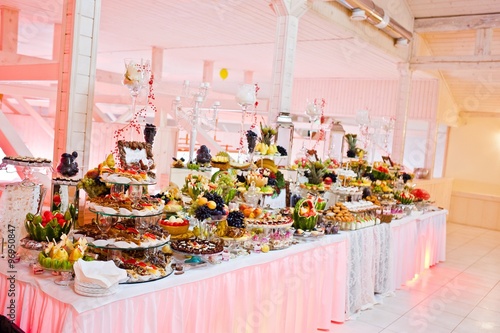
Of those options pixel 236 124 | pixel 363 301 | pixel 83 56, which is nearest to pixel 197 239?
pixel 83 56

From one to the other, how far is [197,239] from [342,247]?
153 cm

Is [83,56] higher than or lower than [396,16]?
lower

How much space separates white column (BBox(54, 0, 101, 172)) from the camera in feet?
10.3

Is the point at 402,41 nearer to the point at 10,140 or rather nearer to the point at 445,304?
the point at 445,304

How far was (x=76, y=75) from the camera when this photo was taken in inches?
124

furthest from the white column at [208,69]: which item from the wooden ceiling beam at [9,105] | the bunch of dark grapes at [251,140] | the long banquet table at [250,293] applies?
the bunch of dark grapes at [251,140]

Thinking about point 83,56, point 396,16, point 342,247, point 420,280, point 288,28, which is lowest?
point 420,280

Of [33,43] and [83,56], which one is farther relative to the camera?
[33,43]

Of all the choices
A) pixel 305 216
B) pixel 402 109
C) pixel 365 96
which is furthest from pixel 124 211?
pixel 365 96

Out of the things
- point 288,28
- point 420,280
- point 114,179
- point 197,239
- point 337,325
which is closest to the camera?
point 114,179

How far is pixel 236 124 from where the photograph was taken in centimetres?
1727

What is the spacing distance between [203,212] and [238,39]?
5.32m

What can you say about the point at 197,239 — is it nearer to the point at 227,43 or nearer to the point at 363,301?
the point at 363,301

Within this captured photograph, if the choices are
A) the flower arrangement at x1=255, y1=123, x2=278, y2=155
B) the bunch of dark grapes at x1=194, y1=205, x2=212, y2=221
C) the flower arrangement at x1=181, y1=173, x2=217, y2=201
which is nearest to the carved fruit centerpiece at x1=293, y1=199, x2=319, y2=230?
the flower arrangement at x1=255, y1=123, x2=278, y2=155
